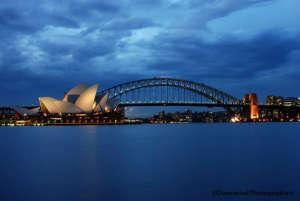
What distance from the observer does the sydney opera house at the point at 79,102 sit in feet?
350

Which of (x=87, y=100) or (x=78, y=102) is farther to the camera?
(x=78, y=102)

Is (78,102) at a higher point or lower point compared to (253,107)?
higher

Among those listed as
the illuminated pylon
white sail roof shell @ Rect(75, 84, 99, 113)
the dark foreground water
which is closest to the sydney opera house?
white sail roof shell @ Rect(75, 84, 99, 113)

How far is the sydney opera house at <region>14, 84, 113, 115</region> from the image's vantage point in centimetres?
10671

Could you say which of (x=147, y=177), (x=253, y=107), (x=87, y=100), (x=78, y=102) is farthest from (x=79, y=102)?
(x=147, y=177)

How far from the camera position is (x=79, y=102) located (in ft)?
363

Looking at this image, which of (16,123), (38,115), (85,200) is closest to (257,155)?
(85,200)

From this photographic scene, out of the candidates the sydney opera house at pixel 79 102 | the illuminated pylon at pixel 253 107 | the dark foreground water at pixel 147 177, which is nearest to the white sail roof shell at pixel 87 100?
the sydney opera house at pixel 79 102

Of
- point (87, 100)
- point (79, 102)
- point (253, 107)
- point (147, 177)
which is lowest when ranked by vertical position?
point (147, 177)

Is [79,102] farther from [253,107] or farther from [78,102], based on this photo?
[253,107]

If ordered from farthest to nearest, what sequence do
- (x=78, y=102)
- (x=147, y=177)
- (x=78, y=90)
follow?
(x=78, y=102)
(x=78, y=90)
(x=147, y=177)

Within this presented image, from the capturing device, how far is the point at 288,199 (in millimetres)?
14164

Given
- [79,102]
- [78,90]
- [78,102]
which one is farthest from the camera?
[78,102]

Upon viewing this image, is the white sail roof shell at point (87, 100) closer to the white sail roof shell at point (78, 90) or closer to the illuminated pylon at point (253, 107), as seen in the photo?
the white sail roof shell at point (78, 90)
